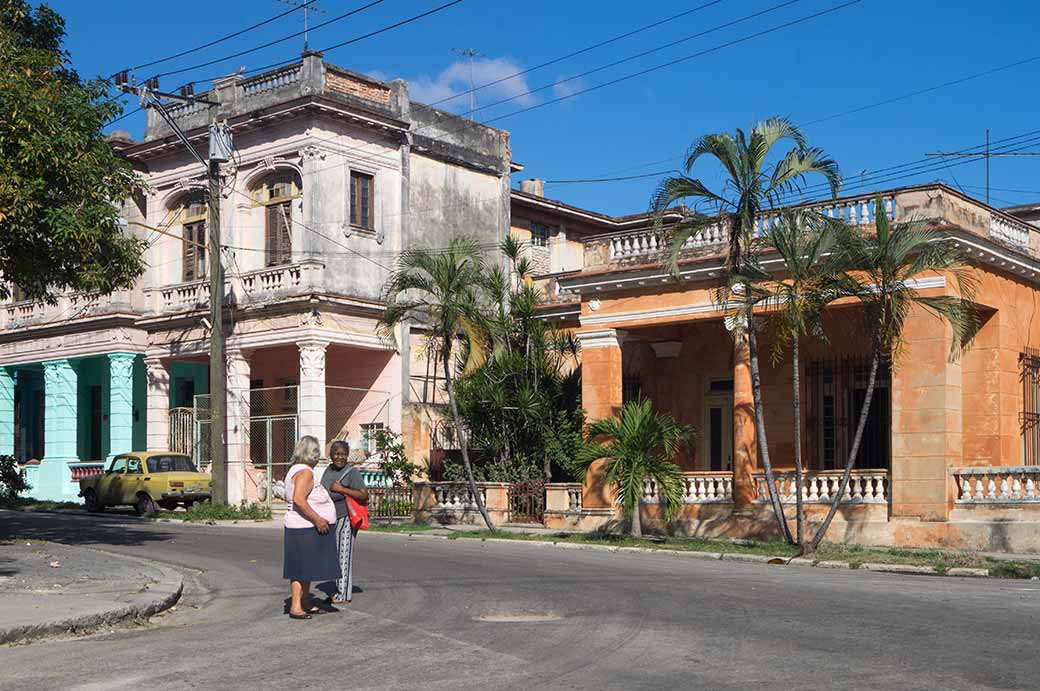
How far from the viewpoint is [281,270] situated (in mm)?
32062

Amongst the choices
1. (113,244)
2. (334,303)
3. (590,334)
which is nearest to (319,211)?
(334,303)

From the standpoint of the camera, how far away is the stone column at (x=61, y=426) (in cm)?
3759

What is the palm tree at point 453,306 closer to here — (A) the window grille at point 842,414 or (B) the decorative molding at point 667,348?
(B) the decorative molding at point 667,348

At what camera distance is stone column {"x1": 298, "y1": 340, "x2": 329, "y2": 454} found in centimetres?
3109

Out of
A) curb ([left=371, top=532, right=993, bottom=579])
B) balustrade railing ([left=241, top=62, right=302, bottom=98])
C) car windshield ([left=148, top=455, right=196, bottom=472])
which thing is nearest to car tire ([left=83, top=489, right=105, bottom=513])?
car windshield ([left=148, top=455, right=196, bottom=472])

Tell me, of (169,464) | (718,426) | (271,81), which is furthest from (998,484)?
(271,81)

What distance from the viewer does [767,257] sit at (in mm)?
23625

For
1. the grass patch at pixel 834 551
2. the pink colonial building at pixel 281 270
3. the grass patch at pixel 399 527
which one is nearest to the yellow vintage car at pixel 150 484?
the pink colonial building at pixel 281 270

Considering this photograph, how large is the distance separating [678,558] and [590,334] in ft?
24.8

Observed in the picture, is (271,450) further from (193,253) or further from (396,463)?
(193,253)

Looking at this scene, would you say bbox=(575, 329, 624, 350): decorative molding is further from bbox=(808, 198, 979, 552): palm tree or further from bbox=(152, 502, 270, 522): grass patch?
bbox=(152, 502, 270, 522): grass patch

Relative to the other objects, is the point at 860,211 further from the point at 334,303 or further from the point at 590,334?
the point at 334,303

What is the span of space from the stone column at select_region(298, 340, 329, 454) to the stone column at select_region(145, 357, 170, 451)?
572 centimetres

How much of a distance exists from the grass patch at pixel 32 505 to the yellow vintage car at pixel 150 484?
238 cm
